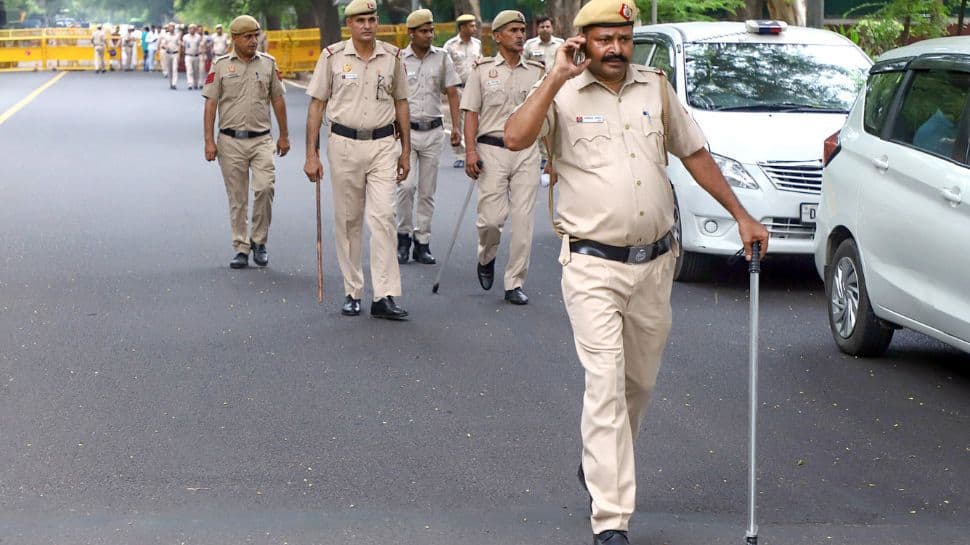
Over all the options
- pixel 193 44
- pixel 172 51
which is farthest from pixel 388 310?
pixel 172 51

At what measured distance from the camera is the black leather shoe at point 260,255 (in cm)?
1248

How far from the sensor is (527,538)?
5629 mm

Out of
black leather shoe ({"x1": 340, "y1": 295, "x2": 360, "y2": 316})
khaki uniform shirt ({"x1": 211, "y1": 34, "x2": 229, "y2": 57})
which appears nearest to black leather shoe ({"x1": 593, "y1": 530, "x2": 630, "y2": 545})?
black leather shoe ({"x1": 340, "y1": 295, "x2": 360, "y2": 316})

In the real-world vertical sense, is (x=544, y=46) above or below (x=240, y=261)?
above

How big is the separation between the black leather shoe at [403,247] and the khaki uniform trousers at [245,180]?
3.47 ft

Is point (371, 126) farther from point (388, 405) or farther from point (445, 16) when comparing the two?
point (445, 16)

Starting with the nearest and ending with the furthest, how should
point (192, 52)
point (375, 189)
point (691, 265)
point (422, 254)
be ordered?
1. point (375, 189)
2. point (691, 265)
3. point (422, 254)
4. point (192, 52)

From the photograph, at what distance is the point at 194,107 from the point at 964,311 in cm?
2987

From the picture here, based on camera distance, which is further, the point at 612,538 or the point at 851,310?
the point at 851,310

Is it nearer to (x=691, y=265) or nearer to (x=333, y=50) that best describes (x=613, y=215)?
(x=333, y=50)

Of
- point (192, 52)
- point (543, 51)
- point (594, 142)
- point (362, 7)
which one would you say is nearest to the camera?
point (594, 142)

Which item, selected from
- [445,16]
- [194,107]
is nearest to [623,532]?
[194,107]

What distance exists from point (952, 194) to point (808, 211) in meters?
3.37

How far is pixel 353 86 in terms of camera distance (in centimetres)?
1006
